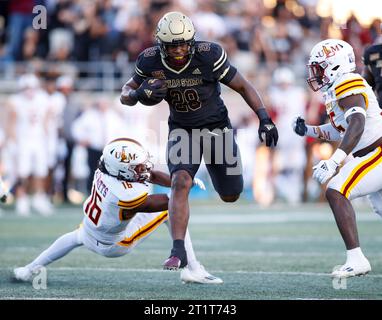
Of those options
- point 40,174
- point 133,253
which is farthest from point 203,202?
point 133,253

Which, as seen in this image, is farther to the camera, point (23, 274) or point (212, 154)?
point (212, 154)

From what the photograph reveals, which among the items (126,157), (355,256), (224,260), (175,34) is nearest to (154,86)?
(175,34)

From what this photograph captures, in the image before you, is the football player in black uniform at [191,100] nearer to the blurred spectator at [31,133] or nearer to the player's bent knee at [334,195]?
the player's bent knee at [334,195]

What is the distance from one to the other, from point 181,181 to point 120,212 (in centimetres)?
43

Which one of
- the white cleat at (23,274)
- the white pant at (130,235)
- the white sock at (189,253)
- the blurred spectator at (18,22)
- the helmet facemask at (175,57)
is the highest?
the blurred spectator at (18,22)

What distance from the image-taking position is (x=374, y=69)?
7066mm

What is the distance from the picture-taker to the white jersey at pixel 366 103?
5.68 meters

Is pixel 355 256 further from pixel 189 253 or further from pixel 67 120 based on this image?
pixel 67 120

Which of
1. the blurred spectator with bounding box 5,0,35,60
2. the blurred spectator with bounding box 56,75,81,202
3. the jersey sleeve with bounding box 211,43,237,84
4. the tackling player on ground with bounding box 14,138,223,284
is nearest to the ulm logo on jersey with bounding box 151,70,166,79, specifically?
the jersey sleeve with bounding box 211,43,237,84

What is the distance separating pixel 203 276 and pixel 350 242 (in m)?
1.03

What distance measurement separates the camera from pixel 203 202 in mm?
14000

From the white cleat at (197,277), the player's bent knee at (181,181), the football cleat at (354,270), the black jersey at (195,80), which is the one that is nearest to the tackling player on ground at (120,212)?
the white cleat at (197,277)

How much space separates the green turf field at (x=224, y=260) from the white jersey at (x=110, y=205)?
0.33 meters

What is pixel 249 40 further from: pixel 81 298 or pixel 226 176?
pixel 81 298
